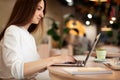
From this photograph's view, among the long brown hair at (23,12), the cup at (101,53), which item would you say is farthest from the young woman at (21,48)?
the cup at (101,53)

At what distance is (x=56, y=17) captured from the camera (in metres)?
12.0

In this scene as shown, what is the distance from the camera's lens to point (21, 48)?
2.02 metres

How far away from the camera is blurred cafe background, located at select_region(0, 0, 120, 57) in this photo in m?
8.09

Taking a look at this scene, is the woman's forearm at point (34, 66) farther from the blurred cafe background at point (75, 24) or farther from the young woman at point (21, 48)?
the blurred cafe background at point (75, 24)

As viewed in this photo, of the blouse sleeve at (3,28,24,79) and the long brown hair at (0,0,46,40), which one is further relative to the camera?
the long brown hair at (0,0,46,40)

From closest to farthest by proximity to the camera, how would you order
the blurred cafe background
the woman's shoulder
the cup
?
the woman's shoulder, the cup, the blurred cafe background

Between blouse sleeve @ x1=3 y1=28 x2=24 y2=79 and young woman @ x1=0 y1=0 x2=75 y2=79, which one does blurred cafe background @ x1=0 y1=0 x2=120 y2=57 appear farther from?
blouse sleeve @ x1=3 y1=28 x2=24 y2=79

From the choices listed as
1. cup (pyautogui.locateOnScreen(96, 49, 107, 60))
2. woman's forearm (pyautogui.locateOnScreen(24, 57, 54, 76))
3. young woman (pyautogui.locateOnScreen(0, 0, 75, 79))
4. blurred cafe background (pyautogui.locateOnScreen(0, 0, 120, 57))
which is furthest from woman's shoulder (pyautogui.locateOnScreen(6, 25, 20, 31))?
blurred cafe background (pyautogui.locateOnScreen(0, 0, 120, 57))

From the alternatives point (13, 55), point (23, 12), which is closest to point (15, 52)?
point (13, 55)

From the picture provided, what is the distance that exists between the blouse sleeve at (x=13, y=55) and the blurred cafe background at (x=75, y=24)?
17.2 feet

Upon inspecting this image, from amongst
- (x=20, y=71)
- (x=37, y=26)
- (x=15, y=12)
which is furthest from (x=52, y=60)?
(x=37, y=26)

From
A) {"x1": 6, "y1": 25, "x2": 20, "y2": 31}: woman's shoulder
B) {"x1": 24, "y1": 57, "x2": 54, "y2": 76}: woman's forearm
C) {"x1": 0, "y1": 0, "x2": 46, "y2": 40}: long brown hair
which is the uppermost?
{"x1": 0, "y1": 0, "x2": 46, "y2": 40}: long brown hair

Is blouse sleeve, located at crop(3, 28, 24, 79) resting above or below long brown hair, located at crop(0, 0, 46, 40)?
below

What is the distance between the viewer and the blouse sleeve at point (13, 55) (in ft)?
6.07
